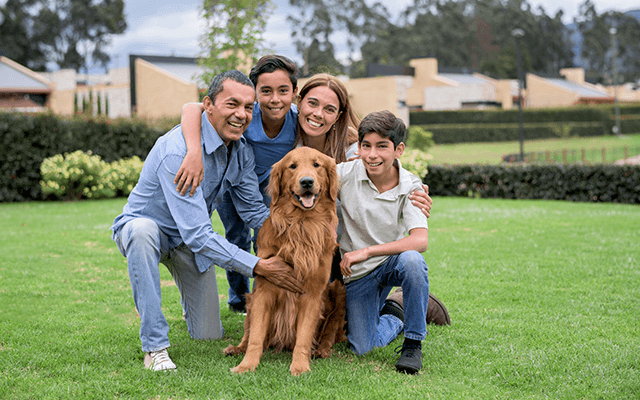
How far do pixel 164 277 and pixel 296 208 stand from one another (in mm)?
3612

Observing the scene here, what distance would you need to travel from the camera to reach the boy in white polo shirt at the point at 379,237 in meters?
3.86

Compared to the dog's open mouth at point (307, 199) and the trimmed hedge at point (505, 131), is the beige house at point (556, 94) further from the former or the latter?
the dog's open mouth at point (307, 199)

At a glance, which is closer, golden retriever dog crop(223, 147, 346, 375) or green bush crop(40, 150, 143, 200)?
golden retriever dog crop(223, 147, 346, 375)

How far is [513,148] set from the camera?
36094mm

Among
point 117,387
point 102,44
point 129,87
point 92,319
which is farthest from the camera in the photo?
point 102,44

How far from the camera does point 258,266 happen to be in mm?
3705

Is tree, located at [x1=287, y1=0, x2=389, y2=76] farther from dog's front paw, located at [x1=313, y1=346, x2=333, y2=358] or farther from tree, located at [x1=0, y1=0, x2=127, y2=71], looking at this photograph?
dog's front paw, located at [x1=313, y1=346, x2=333, y2=358]

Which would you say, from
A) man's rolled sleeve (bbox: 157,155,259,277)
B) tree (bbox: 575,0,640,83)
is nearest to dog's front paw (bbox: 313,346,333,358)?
man's rolled sleeve (bbox: 157,155,259,277)

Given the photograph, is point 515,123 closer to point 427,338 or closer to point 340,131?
point 340,131

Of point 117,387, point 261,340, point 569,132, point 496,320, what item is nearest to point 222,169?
point 261,340

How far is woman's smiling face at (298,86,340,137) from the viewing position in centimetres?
441

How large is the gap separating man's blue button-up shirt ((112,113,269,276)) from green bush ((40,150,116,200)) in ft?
40.2

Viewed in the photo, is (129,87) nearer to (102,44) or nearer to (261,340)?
(261,340)

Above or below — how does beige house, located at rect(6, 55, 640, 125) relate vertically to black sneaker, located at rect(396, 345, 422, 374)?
above
